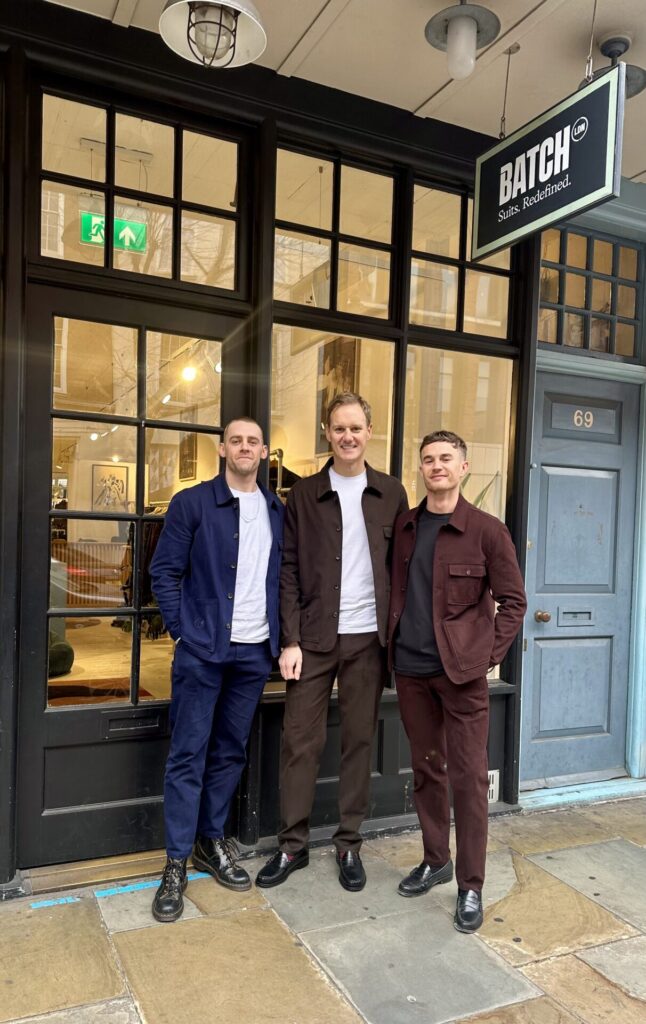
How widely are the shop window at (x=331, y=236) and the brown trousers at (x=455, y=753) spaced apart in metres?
1.92

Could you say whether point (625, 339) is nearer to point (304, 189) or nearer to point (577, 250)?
point (577, 250)

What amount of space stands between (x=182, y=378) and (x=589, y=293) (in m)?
2.68

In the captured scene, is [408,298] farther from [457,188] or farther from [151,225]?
[151,225]

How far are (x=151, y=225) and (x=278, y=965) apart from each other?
3.06 m

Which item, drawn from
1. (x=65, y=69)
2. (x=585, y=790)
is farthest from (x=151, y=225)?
(x=585, y=790)

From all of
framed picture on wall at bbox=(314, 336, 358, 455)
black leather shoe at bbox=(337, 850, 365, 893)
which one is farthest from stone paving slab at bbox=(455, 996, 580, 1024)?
framed picture on wall at bbox=(314, 336, 358, 455)

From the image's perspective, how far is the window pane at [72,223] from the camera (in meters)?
3.18

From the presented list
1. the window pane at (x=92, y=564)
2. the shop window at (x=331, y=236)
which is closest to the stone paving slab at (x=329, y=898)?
the window pane at (x=92, y=564)

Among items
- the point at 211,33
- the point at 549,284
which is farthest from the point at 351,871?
the point at 549,284

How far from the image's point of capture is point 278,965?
102 inches

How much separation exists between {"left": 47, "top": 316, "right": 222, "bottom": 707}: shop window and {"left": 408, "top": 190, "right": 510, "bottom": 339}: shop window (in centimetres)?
122

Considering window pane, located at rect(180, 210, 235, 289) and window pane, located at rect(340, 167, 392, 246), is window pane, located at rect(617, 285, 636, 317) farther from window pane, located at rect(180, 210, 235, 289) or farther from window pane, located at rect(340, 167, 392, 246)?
window pane, located at rect(180, 210, 235, 289)

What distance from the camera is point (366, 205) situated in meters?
3.86

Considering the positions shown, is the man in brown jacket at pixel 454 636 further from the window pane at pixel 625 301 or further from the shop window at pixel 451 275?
the window pane at pixel 625 301
